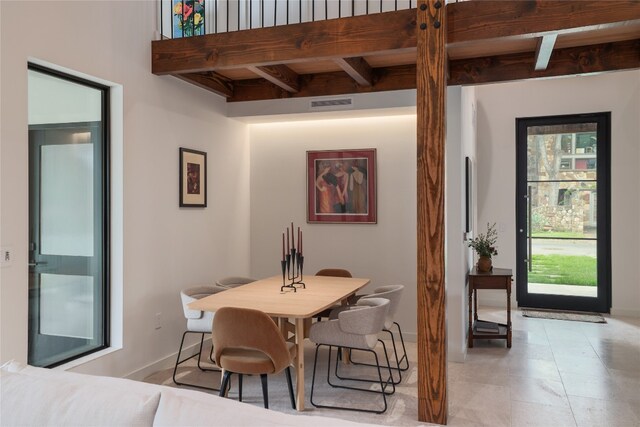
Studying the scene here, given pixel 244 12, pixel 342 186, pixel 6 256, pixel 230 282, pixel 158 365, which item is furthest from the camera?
pixel 342 186

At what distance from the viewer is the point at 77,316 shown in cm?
342

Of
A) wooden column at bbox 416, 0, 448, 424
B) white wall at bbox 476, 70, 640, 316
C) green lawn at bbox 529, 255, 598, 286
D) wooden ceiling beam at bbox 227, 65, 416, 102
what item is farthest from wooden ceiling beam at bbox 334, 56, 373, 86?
green lawn at bbox 529, 255, 598, 286

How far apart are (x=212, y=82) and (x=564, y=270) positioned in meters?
5.17

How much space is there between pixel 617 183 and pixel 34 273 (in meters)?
6.54

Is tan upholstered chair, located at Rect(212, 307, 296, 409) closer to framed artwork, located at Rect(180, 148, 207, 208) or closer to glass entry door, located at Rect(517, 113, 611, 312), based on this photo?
framed artwork, located at Rect(180, 148, 207, 208)

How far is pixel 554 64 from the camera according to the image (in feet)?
12.7

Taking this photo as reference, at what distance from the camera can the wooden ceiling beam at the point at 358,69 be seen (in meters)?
3.75

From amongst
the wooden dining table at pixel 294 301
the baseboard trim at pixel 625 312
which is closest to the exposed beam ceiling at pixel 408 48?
the wooden dining table at pixel 294 301

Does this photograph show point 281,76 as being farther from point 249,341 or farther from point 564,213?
point 564,213

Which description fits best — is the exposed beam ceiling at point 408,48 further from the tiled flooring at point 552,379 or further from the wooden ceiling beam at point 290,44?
the tiled flooring at point 552,379

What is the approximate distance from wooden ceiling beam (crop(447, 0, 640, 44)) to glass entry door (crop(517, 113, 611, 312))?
3821 mm

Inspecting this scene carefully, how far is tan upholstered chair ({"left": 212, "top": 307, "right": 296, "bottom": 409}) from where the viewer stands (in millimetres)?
2816

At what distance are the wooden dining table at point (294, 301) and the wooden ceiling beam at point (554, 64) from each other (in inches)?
82.3

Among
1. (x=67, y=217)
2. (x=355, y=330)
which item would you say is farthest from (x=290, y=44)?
(x=355, y=330)
